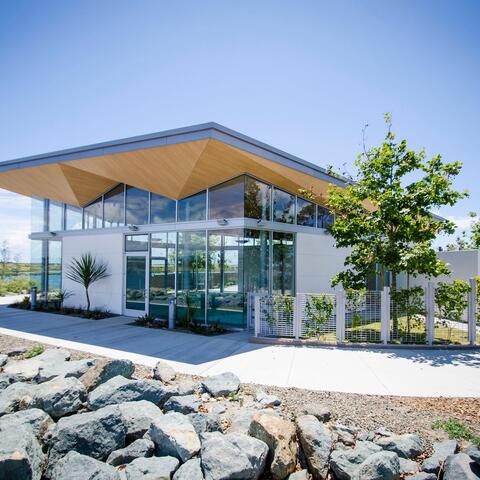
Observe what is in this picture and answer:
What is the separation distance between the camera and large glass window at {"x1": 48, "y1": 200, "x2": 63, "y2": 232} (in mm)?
14453

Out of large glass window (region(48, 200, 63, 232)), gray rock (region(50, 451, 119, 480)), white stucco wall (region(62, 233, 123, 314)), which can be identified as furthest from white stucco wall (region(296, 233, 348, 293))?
large glass window (region(48, 200, 63, 232))

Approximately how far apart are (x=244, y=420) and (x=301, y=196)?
9.20 metres

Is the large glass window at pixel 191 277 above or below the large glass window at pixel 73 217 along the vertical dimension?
below

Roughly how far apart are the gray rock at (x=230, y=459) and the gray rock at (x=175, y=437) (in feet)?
0.48

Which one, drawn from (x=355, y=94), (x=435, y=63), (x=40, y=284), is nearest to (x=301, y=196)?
(x=355, y=94)

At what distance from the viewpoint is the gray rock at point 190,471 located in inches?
115

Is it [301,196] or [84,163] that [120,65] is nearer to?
[84,163]

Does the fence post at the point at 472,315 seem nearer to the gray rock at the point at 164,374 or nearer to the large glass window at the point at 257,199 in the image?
the large glass window at the point at 257,199

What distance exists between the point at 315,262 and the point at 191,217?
15.2 feet

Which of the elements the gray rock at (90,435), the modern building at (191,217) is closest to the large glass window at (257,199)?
the modern building at (191,217)

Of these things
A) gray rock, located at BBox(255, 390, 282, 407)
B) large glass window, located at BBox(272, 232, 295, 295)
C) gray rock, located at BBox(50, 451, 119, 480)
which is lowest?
gray rock, located at BBox(255, 390, 282, 407)

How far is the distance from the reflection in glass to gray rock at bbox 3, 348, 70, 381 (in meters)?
4.71

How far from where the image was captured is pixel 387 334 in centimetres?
779

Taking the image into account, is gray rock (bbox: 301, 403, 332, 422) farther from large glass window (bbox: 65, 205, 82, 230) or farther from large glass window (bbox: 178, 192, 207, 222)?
large glass window (bbox: 65, 205, 82, 230)
